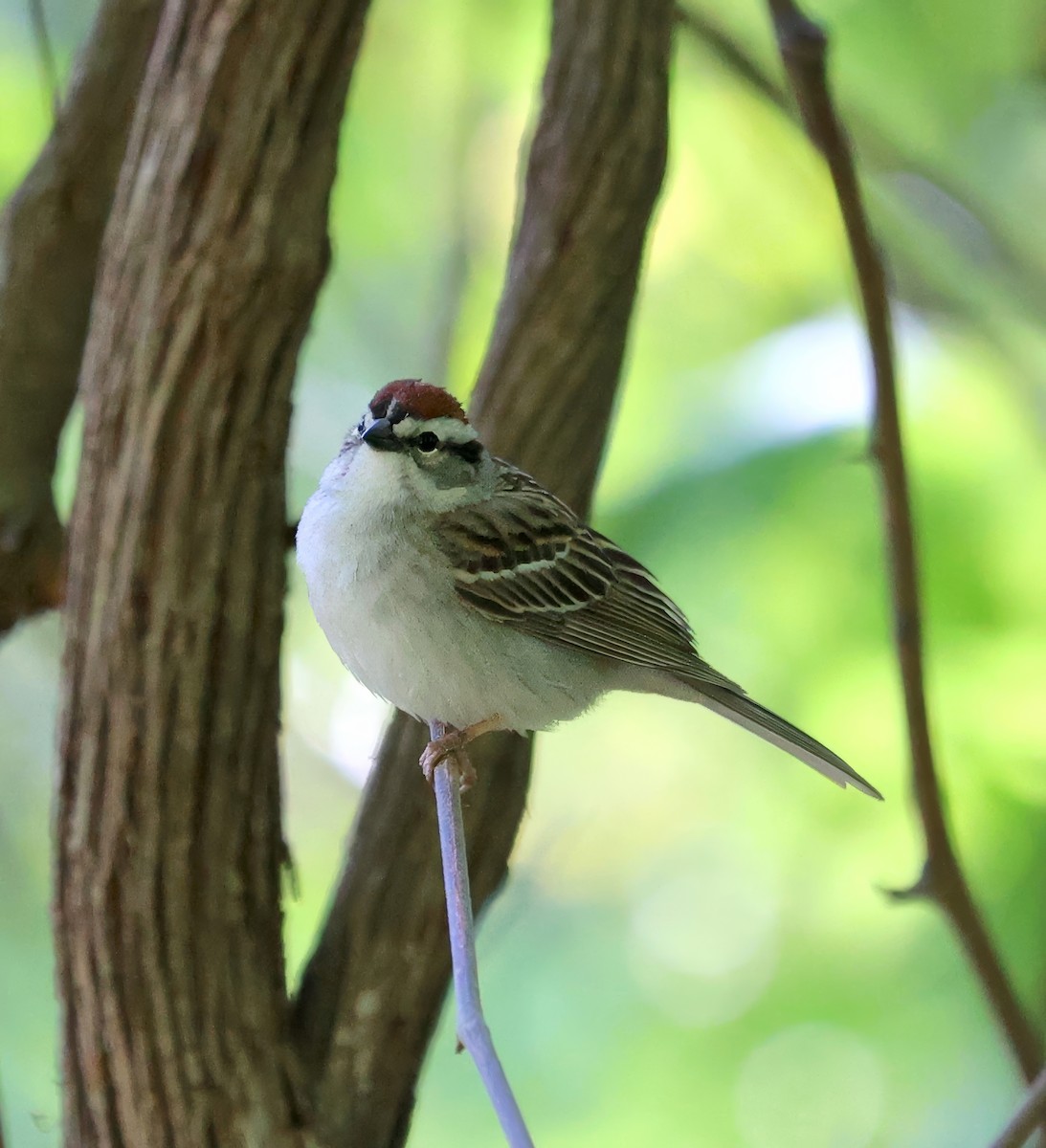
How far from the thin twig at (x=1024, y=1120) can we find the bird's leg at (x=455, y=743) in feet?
3.03

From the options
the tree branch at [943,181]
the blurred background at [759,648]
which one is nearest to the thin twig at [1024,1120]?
the blurred background at [759,648]

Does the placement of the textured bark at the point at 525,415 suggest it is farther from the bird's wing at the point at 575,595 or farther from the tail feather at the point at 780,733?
the tail feather at the point at 780,733

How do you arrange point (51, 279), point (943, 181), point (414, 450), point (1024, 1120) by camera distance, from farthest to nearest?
point (943, 181) < point (51, 279) < point (414, 450) < point (1024, 1120)

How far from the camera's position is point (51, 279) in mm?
2518

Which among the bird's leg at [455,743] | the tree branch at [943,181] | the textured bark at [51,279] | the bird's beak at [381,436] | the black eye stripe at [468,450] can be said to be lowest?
the bird's leg at [455,743]

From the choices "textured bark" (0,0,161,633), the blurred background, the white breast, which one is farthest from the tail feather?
"textured bark" (0,0,161,633)

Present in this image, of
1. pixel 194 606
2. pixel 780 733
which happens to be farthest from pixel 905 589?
pixel 194 606

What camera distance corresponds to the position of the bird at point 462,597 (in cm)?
198

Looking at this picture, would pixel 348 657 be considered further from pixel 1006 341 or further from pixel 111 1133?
pixel 1006 341

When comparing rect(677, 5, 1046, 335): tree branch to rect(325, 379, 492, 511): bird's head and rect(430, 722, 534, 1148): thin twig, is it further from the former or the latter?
rect(430, 722, 534, 1148): thin twig

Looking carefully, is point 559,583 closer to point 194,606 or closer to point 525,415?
point 525,415

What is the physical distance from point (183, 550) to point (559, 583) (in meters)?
0.63

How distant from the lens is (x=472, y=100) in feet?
12.2

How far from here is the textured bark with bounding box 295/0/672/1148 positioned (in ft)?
7.66
